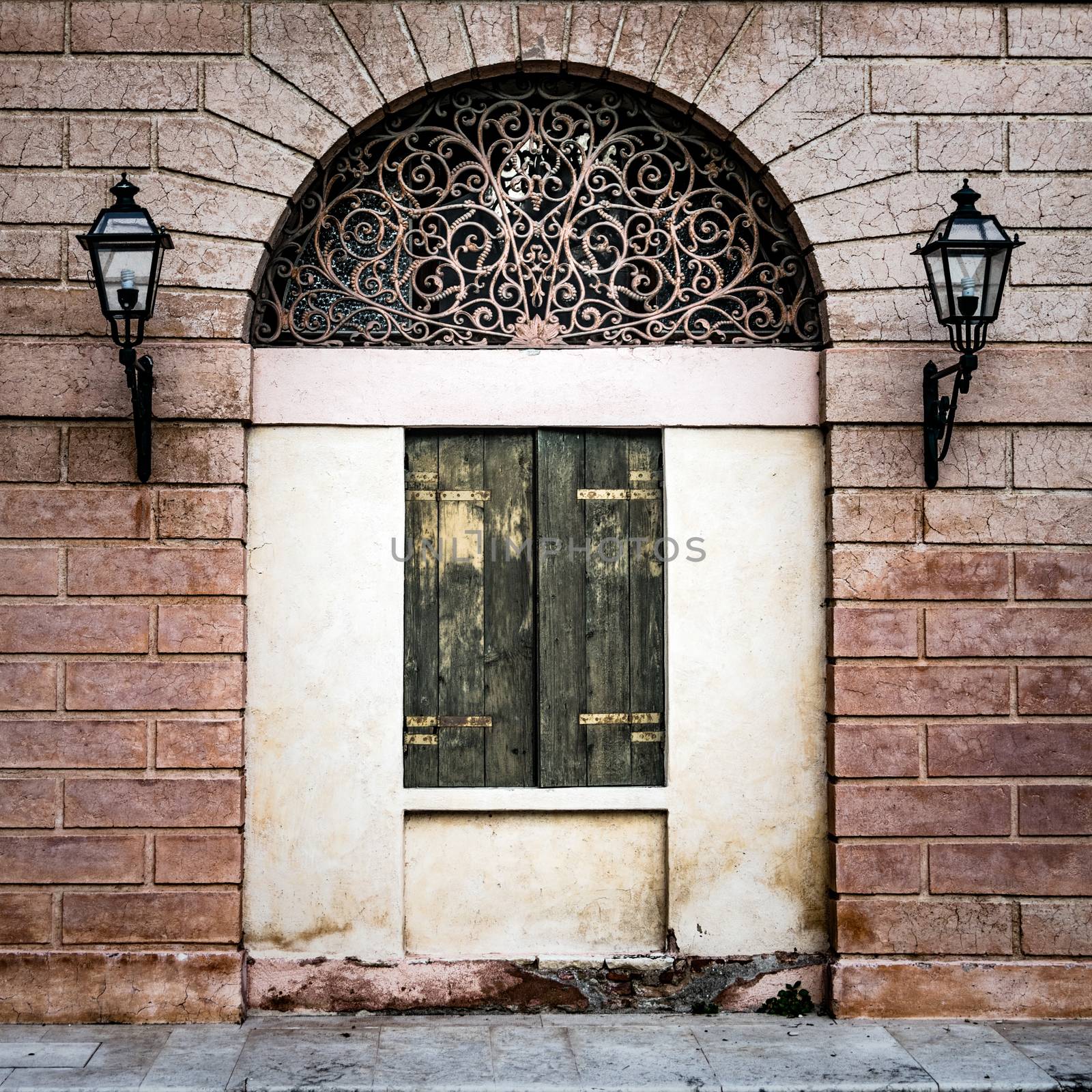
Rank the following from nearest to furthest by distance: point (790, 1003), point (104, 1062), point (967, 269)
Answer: point (104, 1062), point (967, 269), point (790, 1003)

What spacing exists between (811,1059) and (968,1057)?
644mm

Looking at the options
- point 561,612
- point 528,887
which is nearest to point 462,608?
point 561,612

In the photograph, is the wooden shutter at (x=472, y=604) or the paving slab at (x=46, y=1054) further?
the wooden shutter at (x=472, y=604)

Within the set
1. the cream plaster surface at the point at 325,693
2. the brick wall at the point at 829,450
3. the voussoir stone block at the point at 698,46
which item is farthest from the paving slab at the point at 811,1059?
the voussoir stone block at the point at 698,46

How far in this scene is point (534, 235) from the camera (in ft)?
17.4

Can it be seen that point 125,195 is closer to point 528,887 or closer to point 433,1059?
point 528,887

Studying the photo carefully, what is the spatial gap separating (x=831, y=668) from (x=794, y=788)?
0.59m

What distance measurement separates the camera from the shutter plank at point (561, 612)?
17.2 feet

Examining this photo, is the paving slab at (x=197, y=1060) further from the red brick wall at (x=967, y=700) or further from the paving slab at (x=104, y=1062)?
the red brick wall at (x=967, y=700)

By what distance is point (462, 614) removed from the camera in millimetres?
5285

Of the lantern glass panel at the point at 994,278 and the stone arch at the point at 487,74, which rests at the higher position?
the stone arch at the point at 487,74

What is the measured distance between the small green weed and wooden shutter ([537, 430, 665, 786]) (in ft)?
3.58

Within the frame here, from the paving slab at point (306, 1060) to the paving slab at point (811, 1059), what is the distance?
4.69 ft

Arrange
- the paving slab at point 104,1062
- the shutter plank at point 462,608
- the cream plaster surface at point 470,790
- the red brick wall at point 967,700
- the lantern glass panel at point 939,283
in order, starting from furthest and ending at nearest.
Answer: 1. the shutter plank at point 462,608
2. the cream plaster surface at point 470,790
3. the red brick wall at point 967,700
4. the lantern glass panel at point 939,283
5. the paving slab at point 104,1062
